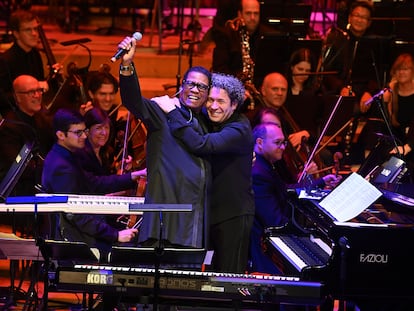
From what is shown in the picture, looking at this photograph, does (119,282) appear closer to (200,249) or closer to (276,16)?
(200,249)

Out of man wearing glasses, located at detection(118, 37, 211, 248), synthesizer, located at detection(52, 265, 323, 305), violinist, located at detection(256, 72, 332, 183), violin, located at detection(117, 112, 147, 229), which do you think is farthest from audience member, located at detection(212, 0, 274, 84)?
synthesizer, located at detection(52, 265, 323, 305)

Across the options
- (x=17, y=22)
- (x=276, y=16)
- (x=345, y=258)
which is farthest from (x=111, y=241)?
(x=276, y=16)

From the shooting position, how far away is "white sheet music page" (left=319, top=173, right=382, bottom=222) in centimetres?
451

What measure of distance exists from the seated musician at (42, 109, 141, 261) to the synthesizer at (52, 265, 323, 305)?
0.74m

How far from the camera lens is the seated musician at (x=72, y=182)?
523 centimetres

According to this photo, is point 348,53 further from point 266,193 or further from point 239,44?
point 266,193

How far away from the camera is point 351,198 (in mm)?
4605

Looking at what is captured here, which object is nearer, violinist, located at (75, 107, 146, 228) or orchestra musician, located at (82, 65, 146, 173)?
violinist, located at (75, 107, 146, 228)

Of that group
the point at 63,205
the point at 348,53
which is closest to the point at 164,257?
the point at 63,205

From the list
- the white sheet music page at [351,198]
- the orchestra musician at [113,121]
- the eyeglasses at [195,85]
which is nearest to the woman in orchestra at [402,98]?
the orchestra musician at [113,121]

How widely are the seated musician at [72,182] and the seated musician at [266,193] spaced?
79cm

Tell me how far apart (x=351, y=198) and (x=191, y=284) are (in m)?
0.88

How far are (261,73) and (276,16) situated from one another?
914 millimetres

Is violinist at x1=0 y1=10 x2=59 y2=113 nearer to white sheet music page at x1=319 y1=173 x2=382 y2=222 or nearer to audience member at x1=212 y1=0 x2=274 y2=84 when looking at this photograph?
audience member at x1=212 y1=0 x2=274 y2=84
